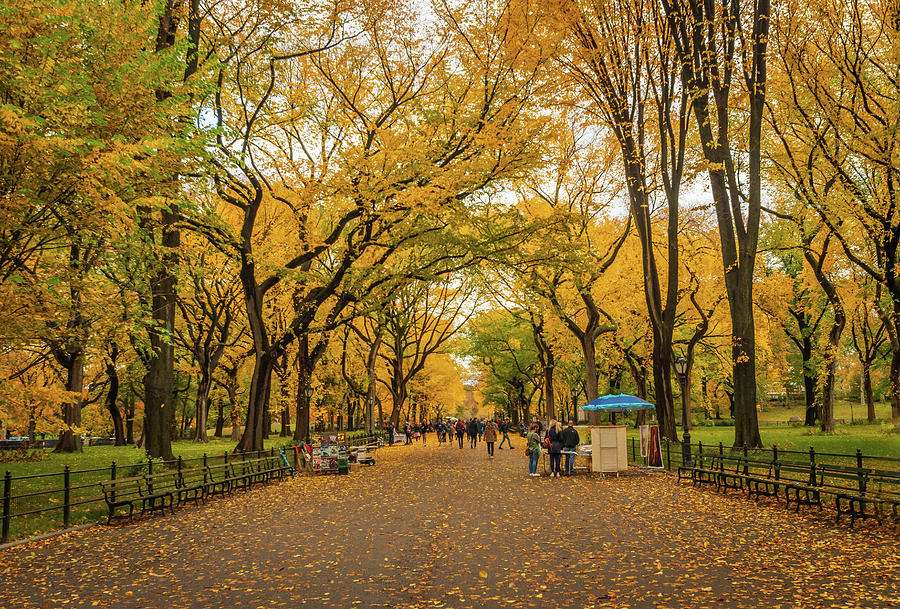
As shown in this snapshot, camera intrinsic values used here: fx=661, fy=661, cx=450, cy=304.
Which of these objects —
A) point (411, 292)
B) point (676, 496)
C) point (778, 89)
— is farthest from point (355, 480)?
point (411, 292)

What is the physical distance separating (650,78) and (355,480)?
1442cm

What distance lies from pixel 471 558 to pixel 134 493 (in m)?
7.70

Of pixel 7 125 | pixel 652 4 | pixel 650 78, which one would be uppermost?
pixel 652 4

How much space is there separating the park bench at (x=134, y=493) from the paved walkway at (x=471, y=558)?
45 cm

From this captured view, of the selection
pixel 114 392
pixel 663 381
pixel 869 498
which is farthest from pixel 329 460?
pixel 114 392

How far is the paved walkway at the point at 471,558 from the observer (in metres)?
6.33

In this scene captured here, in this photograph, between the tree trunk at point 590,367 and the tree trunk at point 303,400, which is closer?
the tree trunk at point 303,400

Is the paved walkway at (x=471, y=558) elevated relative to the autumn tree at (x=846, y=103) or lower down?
lower down

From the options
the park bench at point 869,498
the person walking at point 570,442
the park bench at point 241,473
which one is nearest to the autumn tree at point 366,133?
the park bench at point 241,473

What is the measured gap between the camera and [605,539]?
9.10 meters

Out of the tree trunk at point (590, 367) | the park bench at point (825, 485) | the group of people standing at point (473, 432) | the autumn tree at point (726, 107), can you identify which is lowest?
the group of people standing at point (473, 432)

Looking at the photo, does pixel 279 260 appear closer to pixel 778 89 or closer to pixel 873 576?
pixel 778 89

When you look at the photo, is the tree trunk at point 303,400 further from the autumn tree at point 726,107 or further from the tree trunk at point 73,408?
the autumn tree at point 726,107

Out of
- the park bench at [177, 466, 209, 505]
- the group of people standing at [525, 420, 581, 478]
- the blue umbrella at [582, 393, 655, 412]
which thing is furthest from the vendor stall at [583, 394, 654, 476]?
the park bench at [177, 466, 209, 505]
